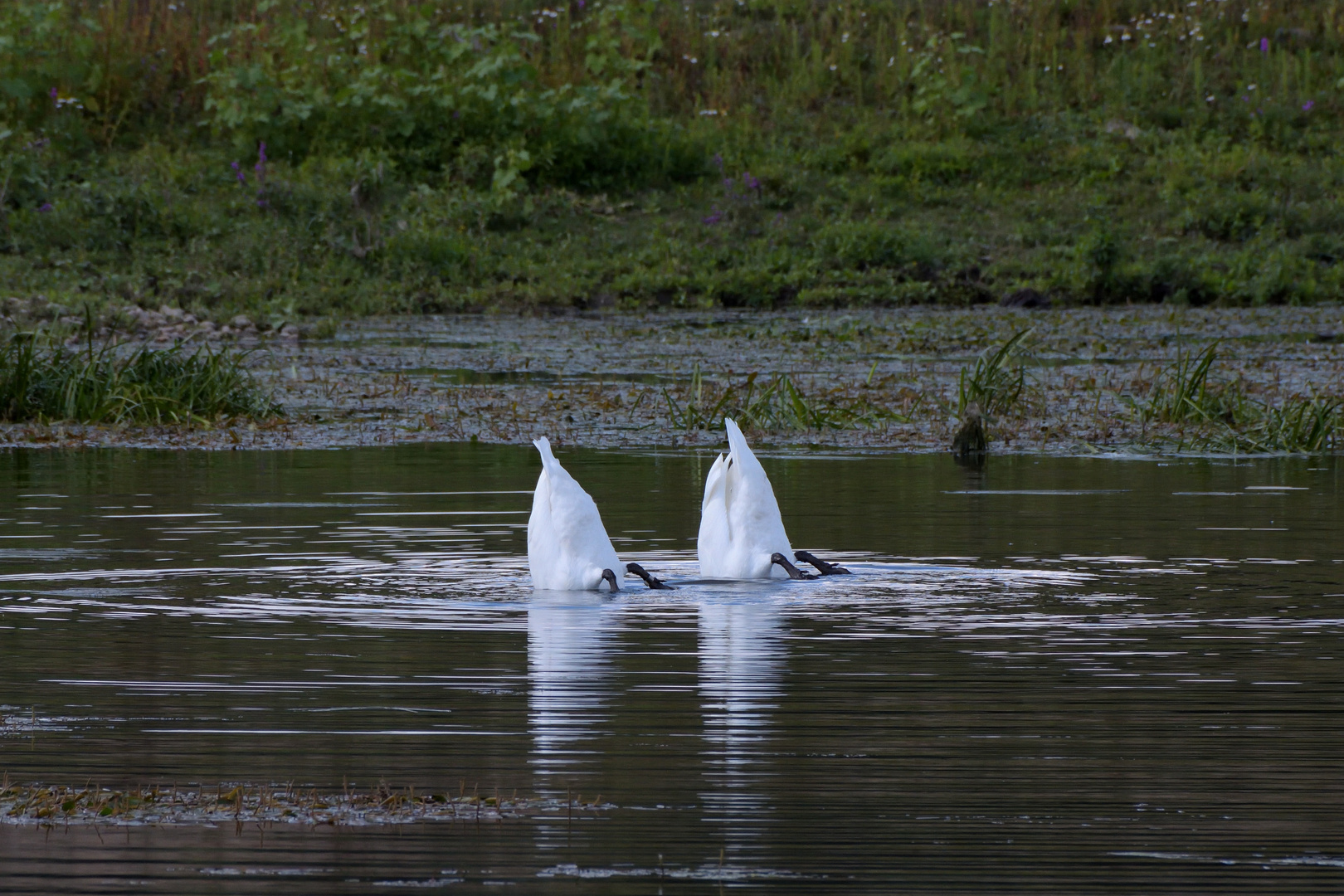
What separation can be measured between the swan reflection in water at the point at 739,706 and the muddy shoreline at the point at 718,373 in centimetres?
505

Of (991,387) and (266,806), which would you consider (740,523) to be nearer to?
(266,806)

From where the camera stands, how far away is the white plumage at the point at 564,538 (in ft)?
22.7

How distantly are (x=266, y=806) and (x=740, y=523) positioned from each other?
3.47 meters

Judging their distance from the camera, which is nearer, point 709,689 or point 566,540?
point 709,689

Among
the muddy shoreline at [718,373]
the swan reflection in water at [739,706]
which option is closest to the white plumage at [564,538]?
the swan reflection in water at [739,706]

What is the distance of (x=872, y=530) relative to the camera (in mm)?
8391

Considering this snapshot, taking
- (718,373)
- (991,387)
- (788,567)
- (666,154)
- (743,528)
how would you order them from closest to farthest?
(788,567) → (743,528) → (991,387) → (718,373) → (666,154)

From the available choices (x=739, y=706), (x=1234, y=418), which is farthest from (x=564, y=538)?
(x=1234, y=418)

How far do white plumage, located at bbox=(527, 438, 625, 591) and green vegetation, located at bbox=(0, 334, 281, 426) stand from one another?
5.78 m

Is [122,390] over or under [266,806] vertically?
over

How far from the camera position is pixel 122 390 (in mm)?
12531

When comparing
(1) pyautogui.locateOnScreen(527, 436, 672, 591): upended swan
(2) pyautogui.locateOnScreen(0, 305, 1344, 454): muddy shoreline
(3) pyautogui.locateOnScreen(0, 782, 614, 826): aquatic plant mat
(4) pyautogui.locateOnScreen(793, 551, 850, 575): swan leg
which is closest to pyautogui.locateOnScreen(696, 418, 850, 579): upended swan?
(4) pyautogui.locateOnScreen(793, 551, 850, 575): swan leg

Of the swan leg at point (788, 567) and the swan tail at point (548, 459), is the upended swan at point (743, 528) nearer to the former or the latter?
the swan leg at point (788, 567)

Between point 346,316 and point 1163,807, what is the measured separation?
1548 centimetres
